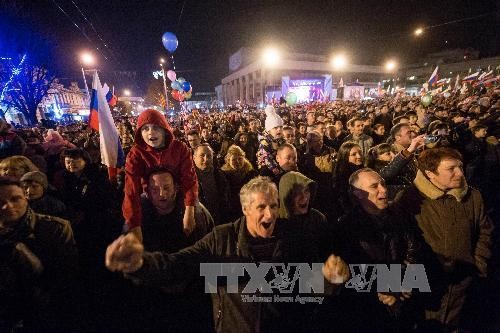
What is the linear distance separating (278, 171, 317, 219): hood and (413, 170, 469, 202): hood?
109 cm

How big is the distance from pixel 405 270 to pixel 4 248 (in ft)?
11.6

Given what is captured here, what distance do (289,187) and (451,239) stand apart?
1.67 meters

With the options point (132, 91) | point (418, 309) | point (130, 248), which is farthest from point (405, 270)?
point (132, 91)

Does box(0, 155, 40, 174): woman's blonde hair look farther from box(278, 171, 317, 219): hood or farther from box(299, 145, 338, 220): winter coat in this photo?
box(299, 145, 338, 220): winter coat

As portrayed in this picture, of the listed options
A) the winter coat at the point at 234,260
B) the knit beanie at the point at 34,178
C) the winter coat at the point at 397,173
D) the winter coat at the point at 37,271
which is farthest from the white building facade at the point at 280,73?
the winter coat at the point at 37,271

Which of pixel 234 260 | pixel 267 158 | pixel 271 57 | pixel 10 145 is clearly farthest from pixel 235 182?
pixel 271 57

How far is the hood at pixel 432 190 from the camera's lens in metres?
2.55

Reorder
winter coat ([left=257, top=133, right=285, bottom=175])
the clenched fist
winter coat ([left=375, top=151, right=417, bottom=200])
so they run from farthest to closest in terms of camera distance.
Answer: winter coat ([left=257, top=133, right=285, bottom=175]), winter coat ([left=375, top=151, right=417, bottom=200]), the clenched fist

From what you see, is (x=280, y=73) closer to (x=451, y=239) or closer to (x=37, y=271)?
(x=451, y=239)

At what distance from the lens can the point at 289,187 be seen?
3.08m

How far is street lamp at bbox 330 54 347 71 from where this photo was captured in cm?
6359

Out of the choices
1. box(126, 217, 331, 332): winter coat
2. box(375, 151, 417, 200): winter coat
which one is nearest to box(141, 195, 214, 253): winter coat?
box(126, 217, 331, 332): winter coat

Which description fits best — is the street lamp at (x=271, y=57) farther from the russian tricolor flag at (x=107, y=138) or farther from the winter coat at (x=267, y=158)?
the russian tricolor flag at (x=107, y=138)

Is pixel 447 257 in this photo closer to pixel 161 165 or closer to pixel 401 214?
pixel 401 214
